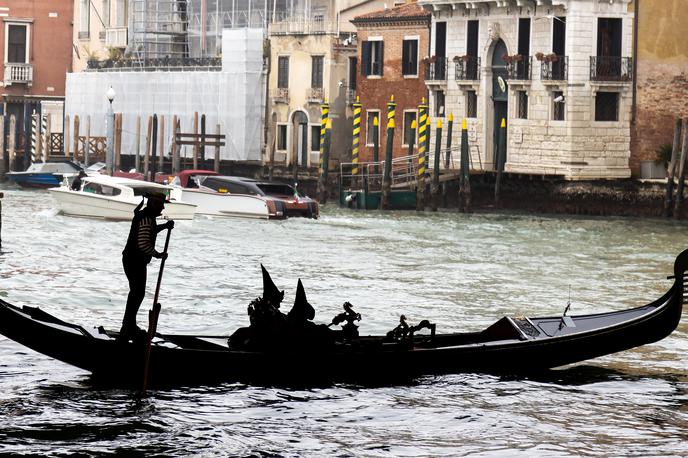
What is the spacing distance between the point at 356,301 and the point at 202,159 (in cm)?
2166

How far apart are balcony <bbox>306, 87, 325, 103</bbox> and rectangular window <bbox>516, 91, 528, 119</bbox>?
624 centimetres

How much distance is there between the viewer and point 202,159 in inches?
1558

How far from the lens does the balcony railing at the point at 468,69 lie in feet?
115

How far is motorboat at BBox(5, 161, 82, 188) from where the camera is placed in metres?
37.6

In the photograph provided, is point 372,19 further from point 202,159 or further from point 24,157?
point 24,157

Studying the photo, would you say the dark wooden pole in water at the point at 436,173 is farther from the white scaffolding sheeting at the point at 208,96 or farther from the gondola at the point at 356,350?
the gondola at the point at 356,350

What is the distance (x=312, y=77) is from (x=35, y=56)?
11189 mm

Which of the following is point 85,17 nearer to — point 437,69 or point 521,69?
point 437,69

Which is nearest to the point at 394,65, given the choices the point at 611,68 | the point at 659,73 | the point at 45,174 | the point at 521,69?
the point at 521,69

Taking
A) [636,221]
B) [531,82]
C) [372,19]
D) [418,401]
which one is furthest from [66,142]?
[418,401]

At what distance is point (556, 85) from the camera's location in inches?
1305

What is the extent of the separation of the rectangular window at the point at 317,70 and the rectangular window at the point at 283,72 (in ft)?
3.22

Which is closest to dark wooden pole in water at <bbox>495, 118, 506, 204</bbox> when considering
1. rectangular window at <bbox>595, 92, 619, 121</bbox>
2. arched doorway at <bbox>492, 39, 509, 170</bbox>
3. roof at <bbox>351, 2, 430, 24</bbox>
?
arched doorway at <bbox>492, 39, 509, 170</bbox>

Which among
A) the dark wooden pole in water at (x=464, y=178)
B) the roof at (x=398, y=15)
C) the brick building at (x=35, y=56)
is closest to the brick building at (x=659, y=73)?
the dark wooden pole in water at (x=464, y=178)
